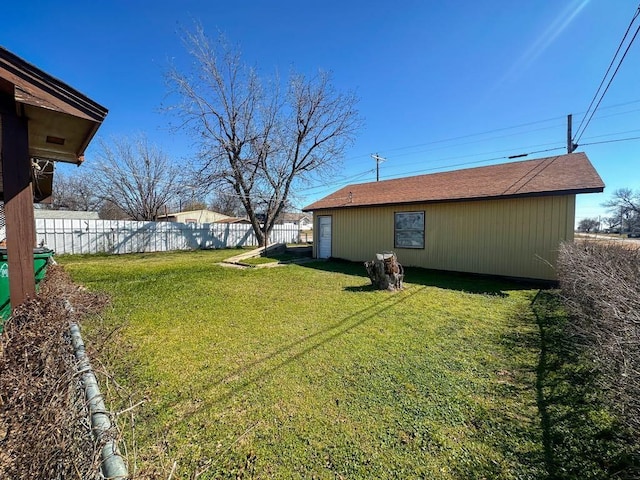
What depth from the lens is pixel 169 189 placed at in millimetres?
22312

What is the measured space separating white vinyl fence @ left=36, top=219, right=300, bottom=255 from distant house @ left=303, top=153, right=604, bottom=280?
33.8 ft

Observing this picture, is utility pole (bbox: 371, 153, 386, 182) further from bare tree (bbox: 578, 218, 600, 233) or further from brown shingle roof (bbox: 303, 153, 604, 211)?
bare tree (bbox: 578, 218, 600, 233)

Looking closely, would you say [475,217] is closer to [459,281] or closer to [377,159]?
[459,281]

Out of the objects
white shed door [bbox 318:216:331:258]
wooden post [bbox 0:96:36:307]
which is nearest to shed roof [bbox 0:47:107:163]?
wooden post [bbox 0:96:36:307]

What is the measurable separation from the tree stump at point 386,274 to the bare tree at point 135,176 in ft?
63.7

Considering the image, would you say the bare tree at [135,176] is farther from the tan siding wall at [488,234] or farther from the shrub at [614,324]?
the shrub at [614,324]

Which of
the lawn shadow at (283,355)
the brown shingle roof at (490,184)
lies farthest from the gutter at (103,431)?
the brown shingle roof at (490,184)

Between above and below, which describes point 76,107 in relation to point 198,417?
above

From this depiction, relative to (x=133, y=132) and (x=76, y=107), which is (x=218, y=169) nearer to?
(x=133, y=132)

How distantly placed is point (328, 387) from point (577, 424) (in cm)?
202

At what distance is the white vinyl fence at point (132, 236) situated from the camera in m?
12.7

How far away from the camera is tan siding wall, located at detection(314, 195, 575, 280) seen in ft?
23.7

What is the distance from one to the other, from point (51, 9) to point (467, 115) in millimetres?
14025

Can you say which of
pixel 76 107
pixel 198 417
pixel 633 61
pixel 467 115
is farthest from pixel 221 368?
pixel 467 115
